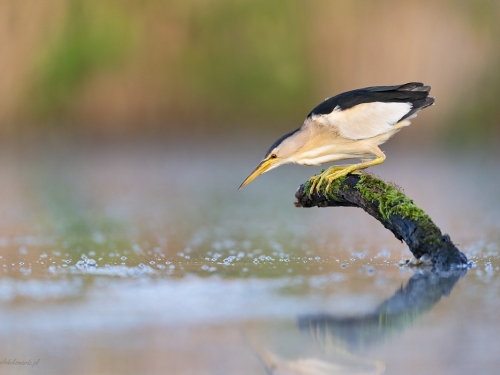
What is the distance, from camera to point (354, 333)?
3.18 meters

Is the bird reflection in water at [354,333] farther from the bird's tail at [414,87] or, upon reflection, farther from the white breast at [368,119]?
the bird's tail at [414,87]

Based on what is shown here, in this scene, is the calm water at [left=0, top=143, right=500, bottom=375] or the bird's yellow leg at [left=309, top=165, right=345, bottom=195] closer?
the calm water at [left=0, top=143, right=500, bottom=375]

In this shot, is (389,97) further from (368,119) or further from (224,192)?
(224,192)

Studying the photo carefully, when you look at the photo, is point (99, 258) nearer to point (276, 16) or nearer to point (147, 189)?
point (147, 189)

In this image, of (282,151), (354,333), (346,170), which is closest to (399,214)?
(346,170)

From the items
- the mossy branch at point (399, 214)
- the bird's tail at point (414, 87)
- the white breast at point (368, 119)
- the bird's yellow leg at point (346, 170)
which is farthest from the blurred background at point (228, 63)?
the mossy branch at point (399, 214)

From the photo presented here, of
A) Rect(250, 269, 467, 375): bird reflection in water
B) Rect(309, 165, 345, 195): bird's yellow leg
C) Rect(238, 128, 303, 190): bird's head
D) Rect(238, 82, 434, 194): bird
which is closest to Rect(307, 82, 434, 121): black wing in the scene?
Rect(238, 82, 434, 194): bird

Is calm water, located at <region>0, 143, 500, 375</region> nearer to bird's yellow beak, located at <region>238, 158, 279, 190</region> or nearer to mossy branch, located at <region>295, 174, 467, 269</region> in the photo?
mossy branch, located at <region>295, 174, 467, 269</region>

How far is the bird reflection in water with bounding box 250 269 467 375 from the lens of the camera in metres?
2.83

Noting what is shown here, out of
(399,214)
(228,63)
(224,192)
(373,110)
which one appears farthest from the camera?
(228,63)

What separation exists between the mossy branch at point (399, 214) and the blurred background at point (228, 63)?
7524 millimetres

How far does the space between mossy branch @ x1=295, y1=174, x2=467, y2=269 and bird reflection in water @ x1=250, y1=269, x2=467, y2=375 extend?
1.00 ft

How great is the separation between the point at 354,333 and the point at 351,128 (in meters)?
1.92

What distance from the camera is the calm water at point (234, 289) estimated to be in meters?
2.94
